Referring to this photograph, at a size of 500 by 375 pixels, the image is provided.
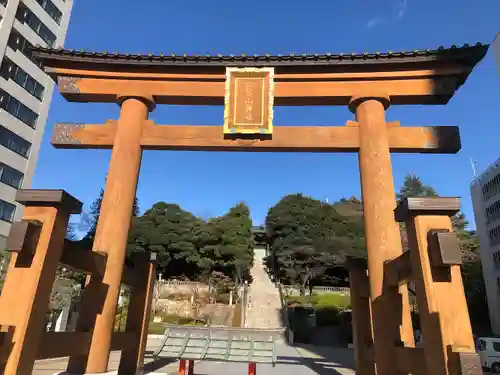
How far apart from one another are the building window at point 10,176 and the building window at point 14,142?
5.04ft

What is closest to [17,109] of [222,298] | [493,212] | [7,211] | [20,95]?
[20,95]

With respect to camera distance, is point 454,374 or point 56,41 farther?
point 56,41

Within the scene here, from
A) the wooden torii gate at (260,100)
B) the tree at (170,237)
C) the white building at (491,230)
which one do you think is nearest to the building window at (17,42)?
the tree at (170,237)

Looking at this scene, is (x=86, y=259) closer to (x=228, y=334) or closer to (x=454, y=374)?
(x=228, y=334)

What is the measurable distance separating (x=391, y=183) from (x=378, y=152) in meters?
0.57

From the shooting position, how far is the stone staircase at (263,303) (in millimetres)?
30325

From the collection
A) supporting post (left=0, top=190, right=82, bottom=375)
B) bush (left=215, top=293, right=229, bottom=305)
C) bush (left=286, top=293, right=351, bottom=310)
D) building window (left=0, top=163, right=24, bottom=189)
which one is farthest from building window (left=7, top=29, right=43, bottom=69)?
supporting post (left=0, top=190, right=82, bottom=375)

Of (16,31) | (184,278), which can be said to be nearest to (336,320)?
(184,278)

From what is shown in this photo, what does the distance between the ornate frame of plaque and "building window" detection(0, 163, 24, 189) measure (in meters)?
26.6

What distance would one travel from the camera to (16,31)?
2864 cm

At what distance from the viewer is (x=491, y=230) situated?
106 ft

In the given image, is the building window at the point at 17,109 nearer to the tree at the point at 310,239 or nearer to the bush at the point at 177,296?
the bush at the point at 177,296

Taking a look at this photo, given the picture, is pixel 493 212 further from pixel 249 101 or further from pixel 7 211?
pixel 7 211

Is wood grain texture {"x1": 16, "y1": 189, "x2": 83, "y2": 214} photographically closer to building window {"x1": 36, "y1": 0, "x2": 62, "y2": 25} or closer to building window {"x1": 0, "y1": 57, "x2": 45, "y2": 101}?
building window {"x1": 0, "y1": 57, "x2": 45, "y2": 101}
